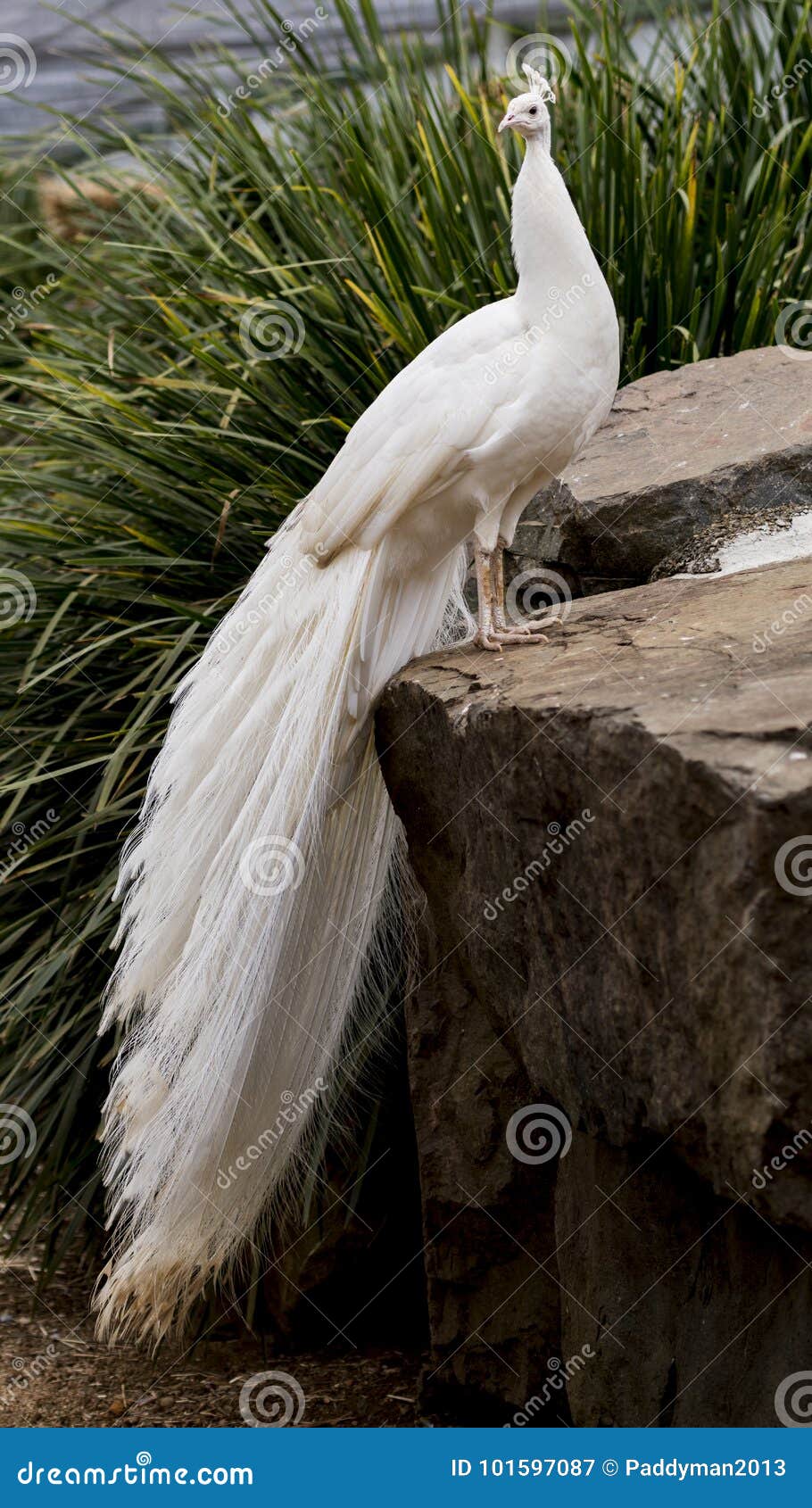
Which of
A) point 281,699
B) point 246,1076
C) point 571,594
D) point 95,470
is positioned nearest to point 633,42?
point 95,470

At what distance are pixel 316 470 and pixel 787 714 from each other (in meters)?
2.27

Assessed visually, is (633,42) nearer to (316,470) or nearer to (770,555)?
(316,470)

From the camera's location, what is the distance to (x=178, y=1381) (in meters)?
3.20

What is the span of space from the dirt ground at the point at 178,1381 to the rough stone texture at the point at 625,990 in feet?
1.14

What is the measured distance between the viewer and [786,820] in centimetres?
160
